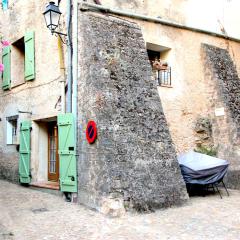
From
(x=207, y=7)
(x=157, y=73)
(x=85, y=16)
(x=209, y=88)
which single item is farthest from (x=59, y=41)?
(x=207, y=7)

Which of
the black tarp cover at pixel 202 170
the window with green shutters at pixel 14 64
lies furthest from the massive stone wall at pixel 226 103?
the window with green shutters at pixel 14 64

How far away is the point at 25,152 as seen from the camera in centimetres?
992

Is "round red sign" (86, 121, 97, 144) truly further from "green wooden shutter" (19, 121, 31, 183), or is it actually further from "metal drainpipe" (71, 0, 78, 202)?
"green wooden shutter" (19, 121, 31, 183)

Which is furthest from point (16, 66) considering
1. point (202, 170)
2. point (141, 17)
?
point (202, 170)

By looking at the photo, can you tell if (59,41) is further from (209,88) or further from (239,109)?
(239,109)

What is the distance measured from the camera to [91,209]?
23.3 feet

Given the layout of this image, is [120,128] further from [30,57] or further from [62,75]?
[30,57]

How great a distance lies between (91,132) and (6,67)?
214 inches

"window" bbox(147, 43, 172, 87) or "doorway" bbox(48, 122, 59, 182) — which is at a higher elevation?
"window" bbox(147, 43, 172, 87)

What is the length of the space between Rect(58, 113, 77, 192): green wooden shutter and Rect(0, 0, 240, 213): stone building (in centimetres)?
2

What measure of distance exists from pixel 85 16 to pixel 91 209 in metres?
4.10

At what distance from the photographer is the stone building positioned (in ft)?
23.3

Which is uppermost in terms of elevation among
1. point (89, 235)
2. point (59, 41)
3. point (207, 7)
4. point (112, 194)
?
point (207, 7)

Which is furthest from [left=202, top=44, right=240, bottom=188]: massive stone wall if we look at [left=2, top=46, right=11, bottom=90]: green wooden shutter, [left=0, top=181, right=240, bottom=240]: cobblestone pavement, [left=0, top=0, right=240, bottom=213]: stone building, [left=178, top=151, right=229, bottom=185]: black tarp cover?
[left=2, top=46, right=11, bottom=90]: green wooden shutter
